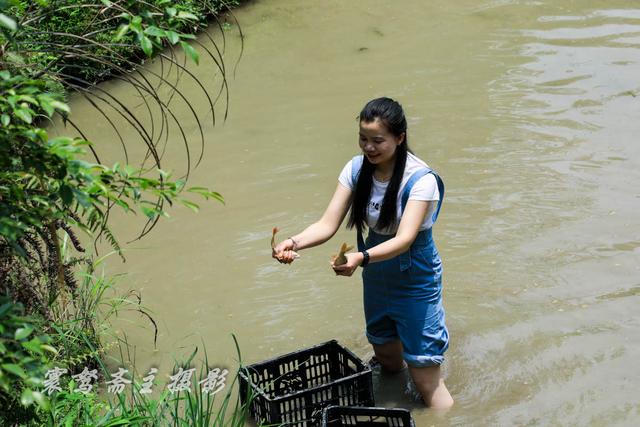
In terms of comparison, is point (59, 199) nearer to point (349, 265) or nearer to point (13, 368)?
point (349, 265)

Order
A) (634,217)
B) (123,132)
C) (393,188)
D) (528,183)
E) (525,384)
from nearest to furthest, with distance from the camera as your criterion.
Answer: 1. (393,188)
2. (525,384)
3. (634,217)
4. (528,183)
5. (123,132)

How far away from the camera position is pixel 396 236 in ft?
12.2

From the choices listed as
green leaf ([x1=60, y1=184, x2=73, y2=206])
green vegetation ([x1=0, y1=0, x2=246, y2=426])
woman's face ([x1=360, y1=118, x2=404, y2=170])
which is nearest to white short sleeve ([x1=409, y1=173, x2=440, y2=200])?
woman's face ([x1=360, y1=118, x2=404, y2=170])

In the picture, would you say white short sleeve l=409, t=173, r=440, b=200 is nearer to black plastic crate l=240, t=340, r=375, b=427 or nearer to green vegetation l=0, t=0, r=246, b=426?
black plastic crate l=240, t=340, r=375, b=427

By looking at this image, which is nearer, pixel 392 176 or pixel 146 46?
pixel 146 46

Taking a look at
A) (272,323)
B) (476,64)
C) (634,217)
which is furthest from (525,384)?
(476,64)

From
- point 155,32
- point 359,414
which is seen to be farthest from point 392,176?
point 155,32

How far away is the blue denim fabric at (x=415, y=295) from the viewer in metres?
3.92

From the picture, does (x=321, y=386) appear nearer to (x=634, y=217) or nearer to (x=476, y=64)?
(x=634, y=217)

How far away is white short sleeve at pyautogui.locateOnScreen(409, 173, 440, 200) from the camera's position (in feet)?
12.3

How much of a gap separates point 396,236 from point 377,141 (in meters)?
0.39

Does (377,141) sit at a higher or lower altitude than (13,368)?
lower

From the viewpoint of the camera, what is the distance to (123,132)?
7.69 meters

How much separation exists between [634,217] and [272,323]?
227 centimetres
